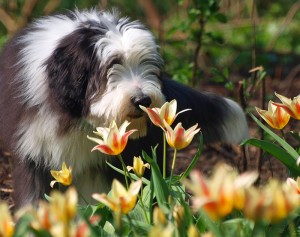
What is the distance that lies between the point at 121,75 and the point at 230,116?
1.13 metres

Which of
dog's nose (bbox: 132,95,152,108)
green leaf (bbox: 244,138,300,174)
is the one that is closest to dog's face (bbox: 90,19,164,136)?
dog's nose (bbox: 132,95,152,108)

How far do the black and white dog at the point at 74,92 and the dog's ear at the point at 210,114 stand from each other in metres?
0.05

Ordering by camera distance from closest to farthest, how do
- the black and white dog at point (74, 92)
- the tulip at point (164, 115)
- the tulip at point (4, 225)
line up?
the tulip at point (4, 225) → the tulip at point (164, 115) → the black and white dog at point (74, 92)

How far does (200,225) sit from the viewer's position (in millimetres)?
2807

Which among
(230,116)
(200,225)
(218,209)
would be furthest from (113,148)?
(230,116)

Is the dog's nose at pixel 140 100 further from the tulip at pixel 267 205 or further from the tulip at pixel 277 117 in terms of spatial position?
the tulip at pixel 267 205

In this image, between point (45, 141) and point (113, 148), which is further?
point (45, 141)

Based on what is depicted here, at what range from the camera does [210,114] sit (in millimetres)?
4559

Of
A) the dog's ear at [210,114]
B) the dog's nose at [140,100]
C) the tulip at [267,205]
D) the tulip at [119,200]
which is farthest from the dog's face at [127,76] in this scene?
the tulip at [267,205]

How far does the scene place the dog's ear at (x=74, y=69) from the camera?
3781mm

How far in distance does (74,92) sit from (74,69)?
4.2 inches

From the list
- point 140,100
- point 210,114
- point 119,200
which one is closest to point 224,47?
point 210,114

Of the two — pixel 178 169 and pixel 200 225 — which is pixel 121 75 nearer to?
pixel 200 225

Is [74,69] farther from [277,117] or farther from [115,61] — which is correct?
[277,117]
